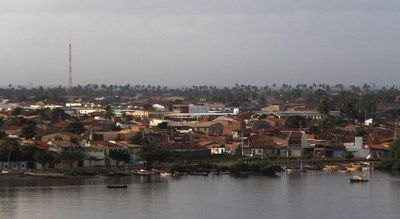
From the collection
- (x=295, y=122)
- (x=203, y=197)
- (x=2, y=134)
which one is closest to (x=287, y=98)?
(x=295, y=122)

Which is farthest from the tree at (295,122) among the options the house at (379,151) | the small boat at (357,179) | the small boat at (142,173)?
the small boat at (357,179)

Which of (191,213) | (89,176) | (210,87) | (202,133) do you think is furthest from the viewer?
(210,87)

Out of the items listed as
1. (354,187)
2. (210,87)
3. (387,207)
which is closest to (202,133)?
(354,187)

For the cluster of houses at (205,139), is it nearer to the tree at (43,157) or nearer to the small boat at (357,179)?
the tree at (43,157)

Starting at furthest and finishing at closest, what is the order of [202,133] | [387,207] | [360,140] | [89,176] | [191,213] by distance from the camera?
1. [202,133]
2. [360,140]
3. [89,176]
4. [387,207]
5. [191,213]

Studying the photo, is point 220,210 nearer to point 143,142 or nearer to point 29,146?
point 29,146

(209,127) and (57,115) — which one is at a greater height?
(57,115)

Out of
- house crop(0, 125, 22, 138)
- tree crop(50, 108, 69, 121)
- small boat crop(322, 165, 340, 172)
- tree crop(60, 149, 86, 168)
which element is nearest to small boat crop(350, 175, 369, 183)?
small boat crop(322, 165, 340, 172)

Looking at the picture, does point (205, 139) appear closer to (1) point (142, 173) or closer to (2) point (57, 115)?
(1) point (142, 173)
